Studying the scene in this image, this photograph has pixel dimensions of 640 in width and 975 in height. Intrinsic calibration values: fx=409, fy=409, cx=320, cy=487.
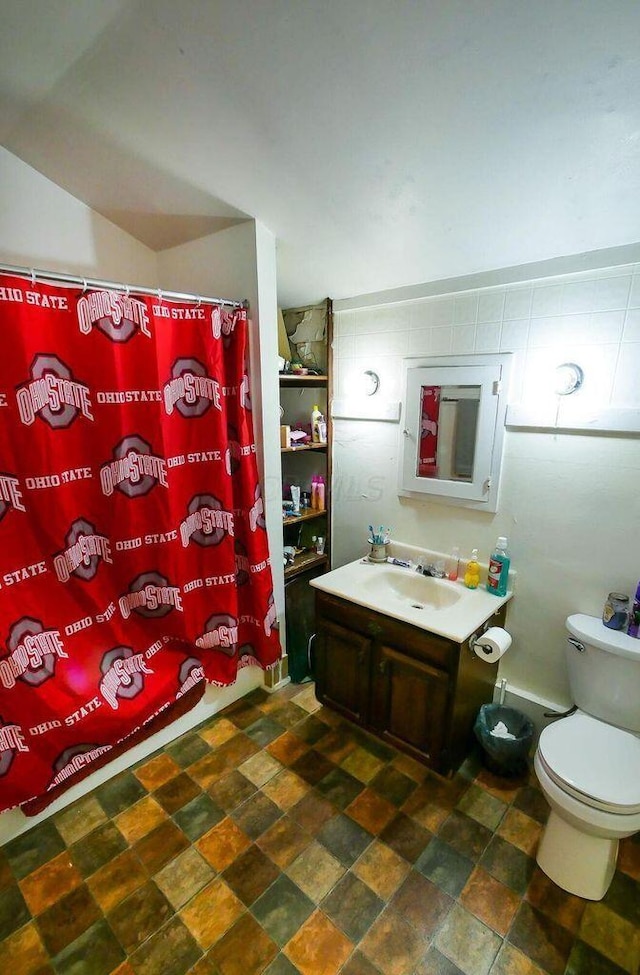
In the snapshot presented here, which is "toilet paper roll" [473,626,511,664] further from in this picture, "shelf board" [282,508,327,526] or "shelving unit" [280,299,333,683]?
"shelf board" [282,508,327,526]

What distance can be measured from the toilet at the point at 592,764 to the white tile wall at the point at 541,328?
0.91m

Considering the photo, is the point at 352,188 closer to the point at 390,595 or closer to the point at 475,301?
the point at 475,301

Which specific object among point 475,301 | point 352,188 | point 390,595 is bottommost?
point 390,595

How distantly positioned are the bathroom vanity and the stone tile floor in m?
0.17

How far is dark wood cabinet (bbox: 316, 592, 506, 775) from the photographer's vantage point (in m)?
1.55

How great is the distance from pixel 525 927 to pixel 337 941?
551 millimetres

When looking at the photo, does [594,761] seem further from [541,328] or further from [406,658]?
[541,328]

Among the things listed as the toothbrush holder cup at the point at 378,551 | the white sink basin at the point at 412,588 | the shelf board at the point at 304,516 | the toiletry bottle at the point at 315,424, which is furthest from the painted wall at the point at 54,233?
the white sink basin at the point at 412,588

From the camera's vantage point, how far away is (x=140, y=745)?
174cm

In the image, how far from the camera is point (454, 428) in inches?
72.7

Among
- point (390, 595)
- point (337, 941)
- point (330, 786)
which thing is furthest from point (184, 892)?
point (390, 595)

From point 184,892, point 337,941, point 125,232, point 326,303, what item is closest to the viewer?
point 337,941

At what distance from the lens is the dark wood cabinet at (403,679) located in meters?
1.55

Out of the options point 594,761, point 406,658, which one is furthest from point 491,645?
point 594,761
